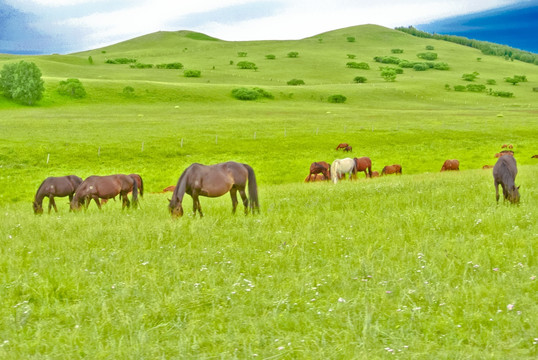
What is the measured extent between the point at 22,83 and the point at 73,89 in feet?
31.3

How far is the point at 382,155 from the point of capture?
45031 mm

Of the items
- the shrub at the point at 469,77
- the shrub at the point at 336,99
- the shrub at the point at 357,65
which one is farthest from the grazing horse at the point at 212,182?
the shrub at the point at 357,65

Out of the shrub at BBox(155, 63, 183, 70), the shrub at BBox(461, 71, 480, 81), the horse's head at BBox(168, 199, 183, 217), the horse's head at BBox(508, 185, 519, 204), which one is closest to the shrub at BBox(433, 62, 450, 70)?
the shrub at BBox(461, 71, 480, 81)

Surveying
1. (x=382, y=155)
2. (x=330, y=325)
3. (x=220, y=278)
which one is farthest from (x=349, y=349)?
(x=382, y=155)

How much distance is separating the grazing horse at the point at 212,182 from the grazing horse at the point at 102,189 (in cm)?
442

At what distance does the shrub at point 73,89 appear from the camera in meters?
90.8

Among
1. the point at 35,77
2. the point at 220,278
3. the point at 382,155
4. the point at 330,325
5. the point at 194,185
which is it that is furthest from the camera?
the point at 35,77

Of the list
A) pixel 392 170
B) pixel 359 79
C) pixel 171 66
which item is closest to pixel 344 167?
pixel 392 170

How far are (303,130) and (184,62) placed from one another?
114138 millimetres

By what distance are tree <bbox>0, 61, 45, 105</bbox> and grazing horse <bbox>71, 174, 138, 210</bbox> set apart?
78489 mm

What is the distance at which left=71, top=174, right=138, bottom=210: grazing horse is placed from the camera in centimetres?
1647

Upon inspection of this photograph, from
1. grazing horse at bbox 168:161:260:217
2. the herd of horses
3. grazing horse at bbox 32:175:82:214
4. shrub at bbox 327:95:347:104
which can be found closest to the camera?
grazing horse at bbox 168:161:260:217

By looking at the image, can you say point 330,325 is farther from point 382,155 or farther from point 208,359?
point 382,155

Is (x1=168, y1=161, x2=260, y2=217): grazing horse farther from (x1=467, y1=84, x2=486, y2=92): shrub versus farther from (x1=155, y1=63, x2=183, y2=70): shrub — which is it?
A: (x1=155, y1=63, x2=183, y2=70): shrub
